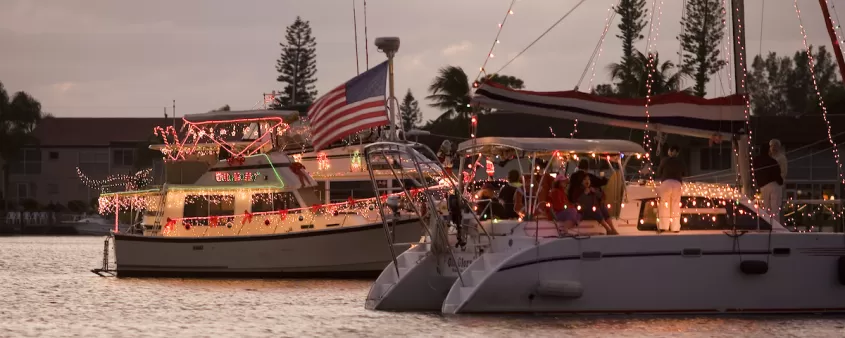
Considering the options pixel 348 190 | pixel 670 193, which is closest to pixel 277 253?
pixel 348 190

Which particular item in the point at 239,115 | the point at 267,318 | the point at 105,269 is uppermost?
the point at 239,115

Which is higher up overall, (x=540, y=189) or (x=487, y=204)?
(x=540, y=189)

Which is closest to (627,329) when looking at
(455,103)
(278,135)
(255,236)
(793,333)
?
(793,333)

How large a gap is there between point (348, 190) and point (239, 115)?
140 inches

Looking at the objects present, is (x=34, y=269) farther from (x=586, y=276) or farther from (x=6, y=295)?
(x=586, y=276)

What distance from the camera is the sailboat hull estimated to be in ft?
120

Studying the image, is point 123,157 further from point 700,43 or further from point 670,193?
point 670,193

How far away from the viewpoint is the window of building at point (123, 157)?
130m

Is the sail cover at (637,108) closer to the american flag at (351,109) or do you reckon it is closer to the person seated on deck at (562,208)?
the person seated on deck at (562,208)

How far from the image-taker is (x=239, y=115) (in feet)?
130

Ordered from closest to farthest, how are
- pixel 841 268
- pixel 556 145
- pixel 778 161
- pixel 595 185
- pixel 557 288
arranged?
pixel 557 288 → pixel 841 268 → pixel 556 145 → pixel 595 185 → pixel 778 161

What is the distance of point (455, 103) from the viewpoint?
76.2 meters

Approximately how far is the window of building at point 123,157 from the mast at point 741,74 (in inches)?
4304

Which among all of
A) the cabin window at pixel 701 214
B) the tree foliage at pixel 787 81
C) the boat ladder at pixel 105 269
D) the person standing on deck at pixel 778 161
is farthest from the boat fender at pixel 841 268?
the tree foliage at pixel 787 81
